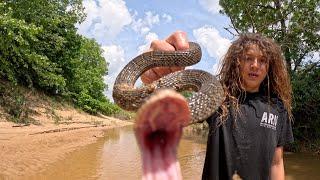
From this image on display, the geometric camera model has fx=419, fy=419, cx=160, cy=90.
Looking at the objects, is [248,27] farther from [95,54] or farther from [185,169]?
[95,54]

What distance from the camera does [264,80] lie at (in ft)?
10.4

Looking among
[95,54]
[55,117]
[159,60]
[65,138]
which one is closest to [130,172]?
[65,138]

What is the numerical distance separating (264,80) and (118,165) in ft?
40.7

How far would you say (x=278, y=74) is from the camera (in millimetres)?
3098

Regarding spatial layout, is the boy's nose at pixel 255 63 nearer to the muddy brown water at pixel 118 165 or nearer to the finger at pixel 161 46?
the finger at pixel 161 46

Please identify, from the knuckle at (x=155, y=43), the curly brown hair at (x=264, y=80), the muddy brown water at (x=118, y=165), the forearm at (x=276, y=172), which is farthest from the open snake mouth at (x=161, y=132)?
the muddy brown water at (x=118, y=165)

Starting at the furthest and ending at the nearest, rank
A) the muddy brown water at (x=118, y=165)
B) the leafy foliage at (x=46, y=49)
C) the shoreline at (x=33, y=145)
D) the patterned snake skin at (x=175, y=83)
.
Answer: the leafy foliage at (x=46, y=49) → the muddy brown water at (x=118, y=165) → the shoreline at (x=33, y=145) → the patterned snake skin at (x=175, y=83)

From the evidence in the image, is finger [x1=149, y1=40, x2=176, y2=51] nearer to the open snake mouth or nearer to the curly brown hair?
the curly brown hair

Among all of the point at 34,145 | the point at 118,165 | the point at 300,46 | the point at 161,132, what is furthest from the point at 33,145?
the point at 161,132

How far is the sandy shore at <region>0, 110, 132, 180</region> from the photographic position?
41.2ft

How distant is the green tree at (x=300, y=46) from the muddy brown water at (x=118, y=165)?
1602 mm

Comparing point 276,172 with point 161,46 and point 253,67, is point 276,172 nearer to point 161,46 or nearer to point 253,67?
point 253,67

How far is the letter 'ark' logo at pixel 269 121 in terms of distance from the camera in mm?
2969

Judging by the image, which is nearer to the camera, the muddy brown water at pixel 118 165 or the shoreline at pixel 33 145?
the shoreline at pixel 33 145
